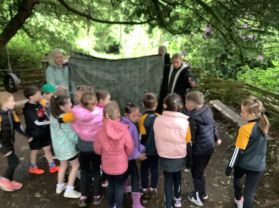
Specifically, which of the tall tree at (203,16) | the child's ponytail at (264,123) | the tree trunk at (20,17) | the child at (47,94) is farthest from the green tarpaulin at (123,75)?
the child's ponytail at (264,123)

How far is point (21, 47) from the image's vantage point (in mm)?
11375

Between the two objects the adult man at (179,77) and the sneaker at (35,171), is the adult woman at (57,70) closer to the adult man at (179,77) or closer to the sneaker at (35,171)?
the sneaker at (35,171)

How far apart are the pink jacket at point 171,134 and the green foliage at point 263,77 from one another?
4.49 metres

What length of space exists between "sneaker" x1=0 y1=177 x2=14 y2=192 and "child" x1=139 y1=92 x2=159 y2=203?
180 cm

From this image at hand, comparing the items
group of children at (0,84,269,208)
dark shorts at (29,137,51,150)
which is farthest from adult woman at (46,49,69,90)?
dark shorts at (29,137,51,150)

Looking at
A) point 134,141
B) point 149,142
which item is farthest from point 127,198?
point 134,141

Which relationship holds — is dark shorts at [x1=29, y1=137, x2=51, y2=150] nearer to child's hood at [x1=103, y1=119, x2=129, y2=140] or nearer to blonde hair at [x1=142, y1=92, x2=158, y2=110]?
Result: child's hood at [x1=103, y1=119, x2=129, y2=140]

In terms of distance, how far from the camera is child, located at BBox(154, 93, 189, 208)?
360cm

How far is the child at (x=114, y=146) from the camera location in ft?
11.4

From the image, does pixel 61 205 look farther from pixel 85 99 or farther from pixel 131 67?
pixel 131 67

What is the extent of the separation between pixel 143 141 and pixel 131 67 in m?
2.30

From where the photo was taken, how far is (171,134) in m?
3.62

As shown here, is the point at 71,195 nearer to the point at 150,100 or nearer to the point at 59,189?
the point at 59,189

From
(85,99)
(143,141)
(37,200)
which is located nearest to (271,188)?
(143,141)
